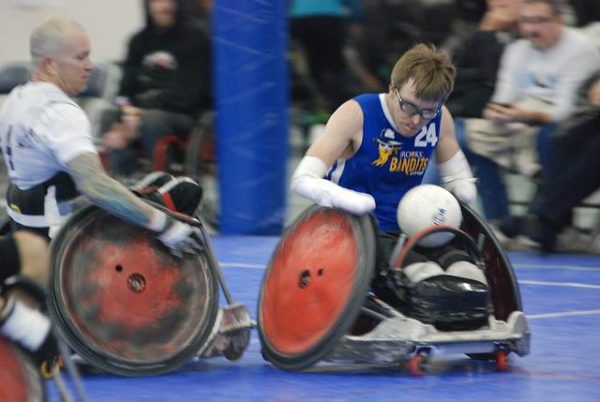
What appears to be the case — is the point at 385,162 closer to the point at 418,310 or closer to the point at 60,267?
the point at 418,310

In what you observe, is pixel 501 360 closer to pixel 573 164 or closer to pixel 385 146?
pixel 385 146

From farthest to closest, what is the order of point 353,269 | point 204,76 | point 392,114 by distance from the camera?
point 204,76, point 392,114, point 353,269

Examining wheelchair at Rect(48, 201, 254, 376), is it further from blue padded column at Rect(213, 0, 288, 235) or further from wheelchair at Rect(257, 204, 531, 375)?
blue padded column at Rect(213, 0, 288, 235)

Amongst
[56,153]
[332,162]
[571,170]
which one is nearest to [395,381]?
[332,162]

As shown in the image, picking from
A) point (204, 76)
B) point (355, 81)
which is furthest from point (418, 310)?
point (355, 81)

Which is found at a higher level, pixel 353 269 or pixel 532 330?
pixel 353 269

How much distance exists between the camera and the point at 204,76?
1083cm

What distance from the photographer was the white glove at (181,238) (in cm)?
580

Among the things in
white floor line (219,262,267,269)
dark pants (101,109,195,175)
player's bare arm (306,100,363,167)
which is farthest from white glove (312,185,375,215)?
dark pants (101,109,195,175)

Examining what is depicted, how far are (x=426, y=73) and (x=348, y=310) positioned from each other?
3.52 ft

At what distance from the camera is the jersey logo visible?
6.23 meters

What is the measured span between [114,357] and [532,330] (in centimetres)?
223

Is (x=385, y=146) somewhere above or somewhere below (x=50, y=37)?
below

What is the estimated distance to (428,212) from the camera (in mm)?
6023
